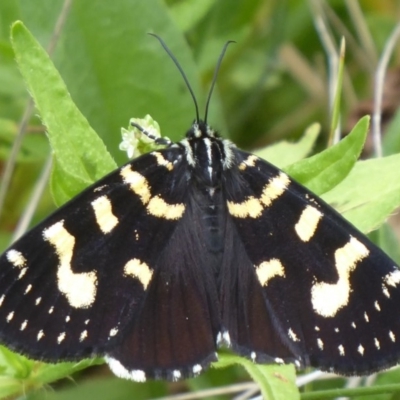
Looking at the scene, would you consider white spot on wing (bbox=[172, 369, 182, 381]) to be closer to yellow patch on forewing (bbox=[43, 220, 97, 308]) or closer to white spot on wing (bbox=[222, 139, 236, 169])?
yellow patch on forewing (bbox=[43, 220, 97, 308])

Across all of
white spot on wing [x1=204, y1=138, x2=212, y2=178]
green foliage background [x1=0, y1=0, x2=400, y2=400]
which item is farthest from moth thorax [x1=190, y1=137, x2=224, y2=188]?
green foliage background [x1=0, y1=0, x2=400, y2=400]

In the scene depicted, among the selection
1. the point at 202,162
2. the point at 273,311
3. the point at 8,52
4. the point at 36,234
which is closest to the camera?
the point at 36,234

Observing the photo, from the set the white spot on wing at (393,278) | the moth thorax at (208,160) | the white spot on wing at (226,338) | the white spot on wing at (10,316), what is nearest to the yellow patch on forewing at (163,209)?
the moth thorax at (208,160)

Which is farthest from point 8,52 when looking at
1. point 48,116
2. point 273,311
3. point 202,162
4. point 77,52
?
point 273,311

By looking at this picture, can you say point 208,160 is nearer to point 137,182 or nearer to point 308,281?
point 137,182

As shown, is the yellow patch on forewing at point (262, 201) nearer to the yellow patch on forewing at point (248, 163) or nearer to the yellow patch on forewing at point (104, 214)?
the yellow patch on forewing at point (248, 163)

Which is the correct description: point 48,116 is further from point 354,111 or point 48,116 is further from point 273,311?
point 354,111
